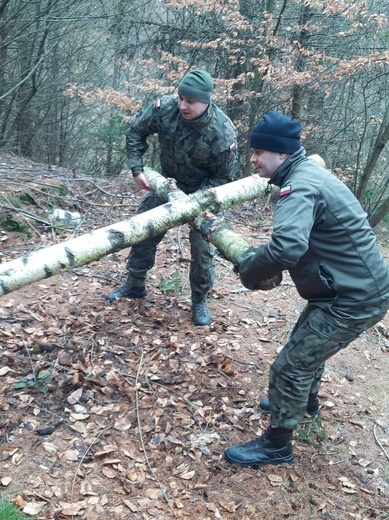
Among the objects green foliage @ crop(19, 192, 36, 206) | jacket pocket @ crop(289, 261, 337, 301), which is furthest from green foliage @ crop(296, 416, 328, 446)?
green foliage @ crop(19, 192, 36, 206)

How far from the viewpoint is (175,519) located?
2.95 metres

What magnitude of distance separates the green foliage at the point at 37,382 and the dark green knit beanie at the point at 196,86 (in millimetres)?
2690

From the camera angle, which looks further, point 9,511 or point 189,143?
point 189,143

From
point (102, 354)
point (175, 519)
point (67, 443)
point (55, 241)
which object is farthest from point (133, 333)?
point (55, 241)

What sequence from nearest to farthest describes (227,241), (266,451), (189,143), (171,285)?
(227,241)
(266,451)
(189,143)
(171,285)

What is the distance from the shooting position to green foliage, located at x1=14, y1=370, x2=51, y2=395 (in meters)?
3.82

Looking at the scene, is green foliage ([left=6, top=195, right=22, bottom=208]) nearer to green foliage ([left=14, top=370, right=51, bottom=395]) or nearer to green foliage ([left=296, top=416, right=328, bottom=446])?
green foliage ([left=14, top=370, right=51, bottom=395])

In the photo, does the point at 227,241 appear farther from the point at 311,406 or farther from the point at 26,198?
the point at 26,198

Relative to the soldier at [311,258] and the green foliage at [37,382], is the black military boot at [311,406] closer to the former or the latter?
the soldier at [311,258]

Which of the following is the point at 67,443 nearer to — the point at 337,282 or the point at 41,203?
the point at 337,282

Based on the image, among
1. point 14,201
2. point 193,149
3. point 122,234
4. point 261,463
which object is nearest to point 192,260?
point 193,149

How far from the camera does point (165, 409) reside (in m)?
3.76

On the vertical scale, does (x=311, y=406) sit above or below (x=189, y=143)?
below

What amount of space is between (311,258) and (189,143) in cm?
201
